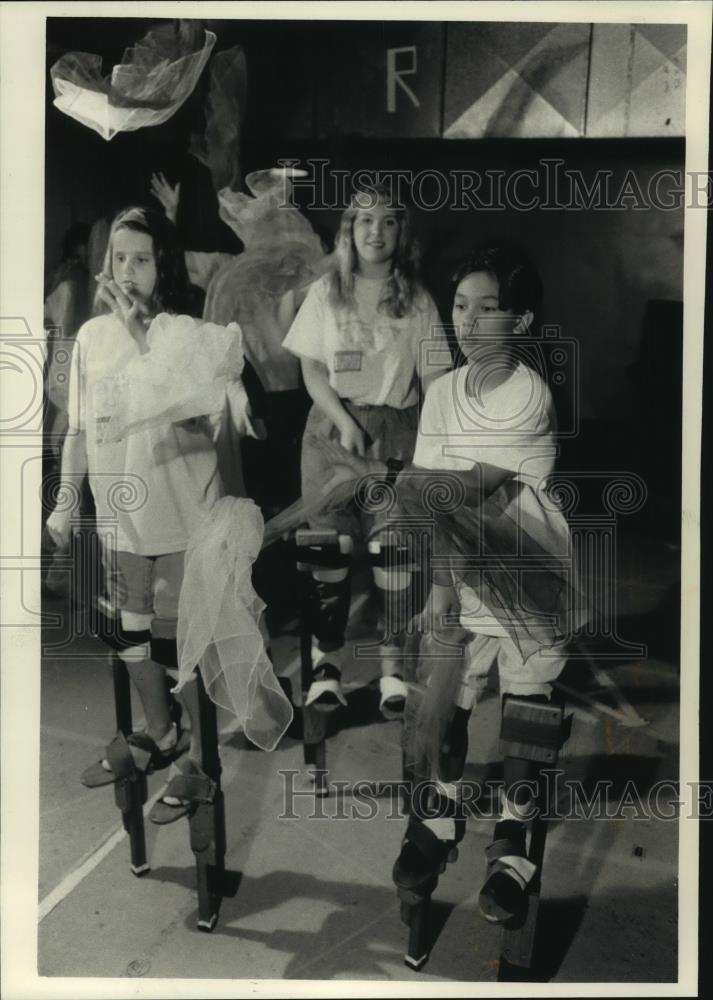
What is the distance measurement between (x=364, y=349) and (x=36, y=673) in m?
0.78

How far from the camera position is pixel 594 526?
5.05 ft

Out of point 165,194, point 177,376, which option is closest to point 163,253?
point 165,194

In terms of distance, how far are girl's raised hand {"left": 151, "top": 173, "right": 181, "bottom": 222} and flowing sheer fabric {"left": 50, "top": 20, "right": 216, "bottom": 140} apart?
9 cm

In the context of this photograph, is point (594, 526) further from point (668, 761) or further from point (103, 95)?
point (103, 95)

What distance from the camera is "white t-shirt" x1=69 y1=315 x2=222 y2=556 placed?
155cm

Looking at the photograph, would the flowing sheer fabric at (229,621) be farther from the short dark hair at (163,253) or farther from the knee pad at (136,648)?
the short dark hair at (163,253)

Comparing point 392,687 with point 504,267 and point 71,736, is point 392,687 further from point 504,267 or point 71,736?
point 504,267

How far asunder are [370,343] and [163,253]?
1.22 feet

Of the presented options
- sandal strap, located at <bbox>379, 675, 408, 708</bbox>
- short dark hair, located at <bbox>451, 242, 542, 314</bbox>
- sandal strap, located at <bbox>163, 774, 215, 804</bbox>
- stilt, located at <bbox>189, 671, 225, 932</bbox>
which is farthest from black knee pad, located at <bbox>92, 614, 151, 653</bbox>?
short dark hair, located at <bbox>451, 242, 542, 314</bbox>

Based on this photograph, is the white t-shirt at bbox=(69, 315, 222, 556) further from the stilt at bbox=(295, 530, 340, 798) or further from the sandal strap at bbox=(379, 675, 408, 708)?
the sandal strap at bbox=(379, 675, 408, 708)

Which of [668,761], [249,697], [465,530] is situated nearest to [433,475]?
[465,530]

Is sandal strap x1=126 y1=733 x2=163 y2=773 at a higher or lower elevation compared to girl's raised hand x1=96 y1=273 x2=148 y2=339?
lower

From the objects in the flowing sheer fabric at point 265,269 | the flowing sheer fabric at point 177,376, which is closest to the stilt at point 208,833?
the flowing sheer fabric at point 177,376

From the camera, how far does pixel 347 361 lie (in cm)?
153
